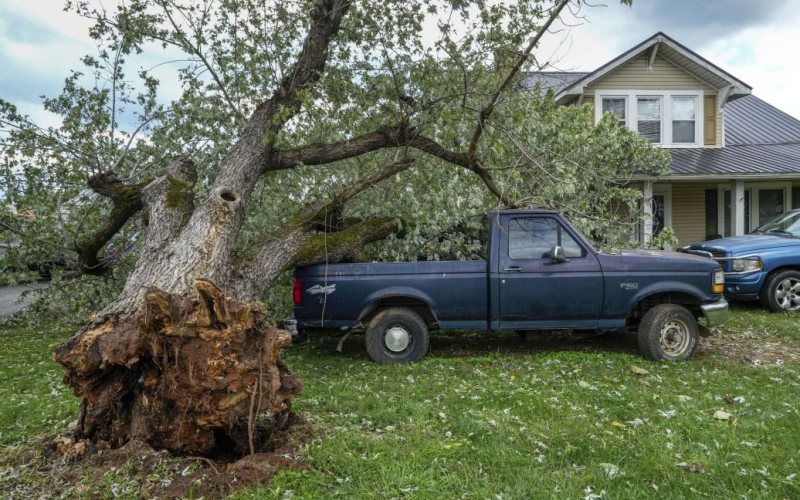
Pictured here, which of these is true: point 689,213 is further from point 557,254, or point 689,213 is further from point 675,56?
point 557,254

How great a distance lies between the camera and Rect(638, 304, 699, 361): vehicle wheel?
598 centimetres

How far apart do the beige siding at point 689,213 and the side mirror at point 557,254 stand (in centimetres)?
1096

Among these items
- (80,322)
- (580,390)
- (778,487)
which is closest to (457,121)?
(580,390)

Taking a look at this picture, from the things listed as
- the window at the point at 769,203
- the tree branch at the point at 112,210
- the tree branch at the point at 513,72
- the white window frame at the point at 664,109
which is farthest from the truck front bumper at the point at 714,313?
the window at the point at 769,203

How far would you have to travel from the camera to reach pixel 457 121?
6234 millimetres

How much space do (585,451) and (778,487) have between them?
1061 mm

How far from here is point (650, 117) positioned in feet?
49.6

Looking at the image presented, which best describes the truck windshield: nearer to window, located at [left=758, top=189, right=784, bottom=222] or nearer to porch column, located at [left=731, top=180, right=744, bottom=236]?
porch column, located at [left=731, top=180, right=744, bottom=236]

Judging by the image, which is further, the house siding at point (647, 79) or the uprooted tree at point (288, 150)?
the house siding at point (647, 79)

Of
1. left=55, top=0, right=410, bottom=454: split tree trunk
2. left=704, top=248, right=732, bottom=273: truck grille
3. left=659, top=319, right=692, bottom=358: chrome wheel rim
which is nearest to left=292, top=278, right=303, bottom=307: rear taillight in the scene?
left=55, top=0, right=410, bottom=454: split tree trunk

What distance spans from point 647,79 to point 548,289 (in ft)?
37.8

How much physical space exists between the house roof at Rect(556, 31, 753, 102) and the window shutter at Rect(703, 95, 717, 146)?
46cm

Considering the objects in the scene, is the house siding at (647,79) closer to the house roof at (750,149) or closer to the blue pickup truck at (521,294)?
the house roof at (750,149)

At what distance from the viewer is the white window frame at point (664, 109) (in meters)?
14.8
